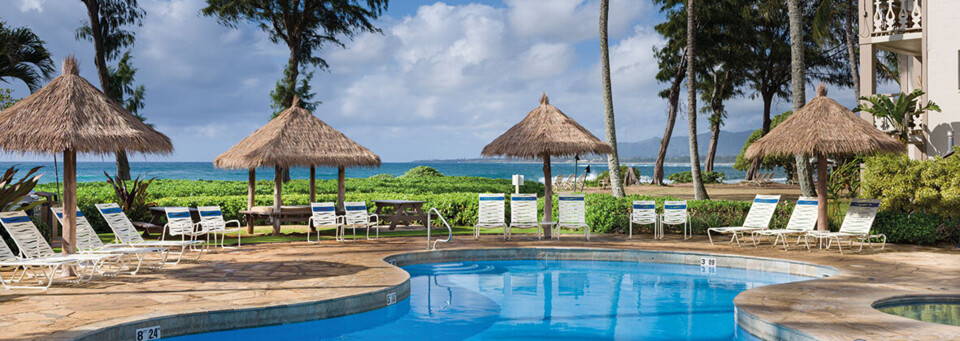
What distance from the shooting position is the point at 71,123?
7.72 m

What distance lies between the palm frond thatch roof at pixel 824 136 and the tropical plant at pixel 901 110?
3692 millimetres

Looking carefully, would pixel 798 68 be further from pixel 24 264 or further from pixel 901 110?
pixel 24 264

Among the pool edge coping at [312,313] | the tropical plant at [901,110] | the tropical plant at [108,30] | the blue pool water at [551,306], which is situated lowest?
the blue pool water at [551,306]

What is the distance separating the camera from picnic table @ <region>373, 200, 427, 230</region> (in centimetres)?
1482

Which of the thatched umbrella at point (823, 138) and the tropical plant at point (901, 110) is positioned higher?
the tropical plant at point (901, 110)

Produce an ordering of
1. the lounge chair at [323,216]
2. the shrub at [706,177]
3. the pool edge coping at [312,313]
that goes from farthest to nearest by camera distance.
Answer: the shrub at [706,177] → the lounge chair at [323,216] → the pool edge coping at [312,313]

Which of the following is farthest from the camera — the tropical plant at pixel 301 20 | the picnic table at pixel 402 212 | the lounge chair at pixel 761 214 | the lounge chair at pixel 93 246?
the tropical plant at pixel 301 20

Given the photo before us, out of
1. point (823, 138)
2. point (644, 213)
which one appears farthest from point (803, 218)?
point (644, 213)

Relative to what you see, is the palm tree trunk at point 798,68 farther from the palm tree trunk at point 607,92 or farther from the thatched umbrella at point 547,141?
the thatched umbrella at point 547,141

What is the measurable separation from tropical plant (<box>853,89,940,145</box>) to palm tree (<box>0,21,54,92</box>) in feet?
58.2

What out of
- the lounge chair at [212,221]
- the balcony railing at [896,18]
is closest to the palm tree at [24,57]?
the lounge chair at [212,221]

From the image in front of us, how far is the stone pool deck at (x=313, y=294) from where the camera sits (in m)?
5.59

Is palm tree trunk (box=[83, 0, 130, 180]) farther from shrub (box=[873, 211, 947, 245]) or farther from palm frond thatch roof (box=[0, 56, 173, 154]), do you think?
shrub (box=[873, 211, 947, 245])

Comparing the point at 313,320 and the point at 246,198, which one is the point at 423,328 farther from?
the point at 246,198
